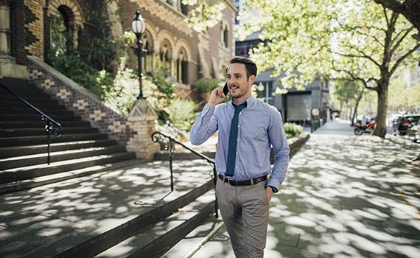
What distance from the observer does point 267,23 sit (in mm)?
15117

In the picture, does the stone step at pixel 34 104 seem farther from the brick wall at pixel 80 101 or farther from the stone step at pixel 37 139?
the stone step at pixel 37 139

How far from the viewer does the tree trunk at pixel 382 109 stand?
17781mm

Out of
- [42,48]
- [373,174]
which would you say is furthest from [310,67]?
[42,48]

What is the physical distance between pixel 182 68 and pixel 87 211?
16.4 metres

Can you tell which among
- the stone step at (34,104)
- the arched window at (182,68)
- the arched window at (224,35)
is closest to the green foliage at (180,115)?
the stone step at (34,104)

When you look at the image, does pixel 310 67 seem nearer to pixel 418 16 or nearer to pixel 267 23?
pixel 267 23

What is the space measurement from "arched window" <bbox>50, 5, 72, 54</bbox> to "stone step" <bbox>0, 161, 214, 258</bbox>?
7.40 m

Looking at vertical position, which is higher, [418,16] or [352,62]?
[352,62]

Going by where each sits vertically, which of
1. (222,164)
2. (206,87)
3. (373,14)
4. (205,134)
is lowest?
(222,164)

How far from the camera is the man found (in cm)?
232

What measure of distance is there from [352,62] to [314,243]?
19412mm

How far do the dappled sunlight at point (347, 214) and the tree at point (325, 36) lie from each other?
8.69 m

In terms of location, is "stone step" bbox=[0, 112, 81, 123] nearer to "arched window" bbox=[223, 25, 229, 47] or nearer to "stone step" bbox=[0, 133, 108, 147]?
"stone step" bbox=[0, 133, 108, 147]

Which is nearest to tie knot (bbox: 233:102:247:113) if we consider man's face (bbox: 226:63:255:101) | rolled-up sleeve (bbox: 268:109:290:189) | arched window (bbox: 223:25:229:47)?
man's face (bbox: 226:63:255:101)
